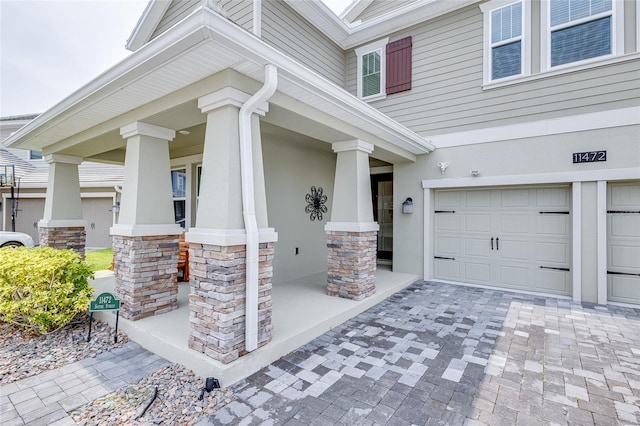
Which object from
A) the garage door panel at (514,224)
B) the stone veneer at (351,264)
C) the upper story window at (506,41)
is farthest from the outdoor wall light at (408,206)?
the upper story window at (506,41)

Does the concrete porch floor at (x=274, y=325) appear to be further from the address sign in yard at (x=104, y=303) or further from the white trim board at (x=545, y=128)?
the white trim board at (x=545, y=128)

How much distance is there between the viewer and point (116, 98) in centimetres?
363

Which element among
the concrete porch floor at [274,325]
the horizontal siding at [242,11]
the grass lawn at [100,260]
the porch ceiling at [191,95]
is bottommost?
the concrete porch floor at [274,325]

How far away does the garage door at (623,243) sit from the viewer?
521 centimetres

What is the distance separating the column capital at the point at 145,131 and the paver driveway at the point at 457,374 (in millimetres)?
3225

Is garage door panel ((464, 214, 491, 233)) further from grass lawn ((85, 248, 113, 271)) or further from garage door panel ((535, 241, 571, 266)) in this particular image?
grass lawn ((85, 248, 113, 271))

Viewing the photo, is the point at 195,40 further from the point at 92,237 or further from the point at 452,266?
the point at 92,237

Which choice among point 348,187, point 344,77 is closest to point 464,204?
point 348,187

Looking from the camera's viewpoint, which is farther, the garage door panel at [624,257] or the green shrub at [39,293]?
the garage door panel at [624,257]

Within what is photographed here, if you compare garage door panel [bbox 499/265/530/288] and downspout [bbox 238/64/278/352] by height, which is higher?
downspout [bbox 238/64/278/352]

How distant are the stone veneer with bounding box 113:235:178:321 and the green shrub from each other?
1.82ft

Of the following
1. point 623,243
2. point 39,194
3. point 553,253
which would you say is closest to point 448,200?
point 553,253

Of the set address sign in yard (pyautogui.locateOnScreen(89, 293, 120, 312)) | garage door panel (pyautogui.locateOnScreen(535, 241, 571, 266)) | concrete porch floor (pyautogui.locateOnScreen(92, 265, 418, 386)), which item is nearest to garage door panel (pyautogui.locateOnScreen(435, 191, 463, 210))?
garage door panel (pyautogui.locateOnScreen(535, 241, 571, 266))

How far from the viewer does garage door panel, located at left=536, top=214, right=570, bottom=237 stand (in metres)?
5.71
